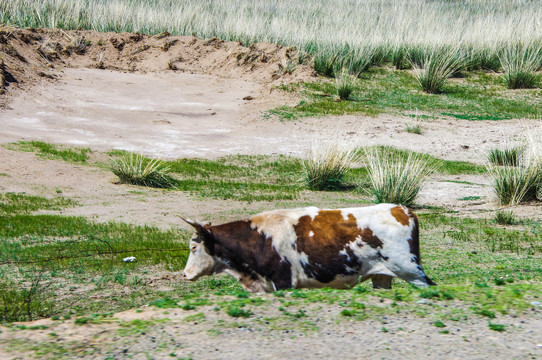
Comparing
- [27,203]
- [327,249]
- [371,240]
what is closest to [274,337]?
[327,249]

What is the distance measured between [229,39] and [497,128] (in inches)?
580

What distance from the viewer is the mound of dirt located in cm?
2853

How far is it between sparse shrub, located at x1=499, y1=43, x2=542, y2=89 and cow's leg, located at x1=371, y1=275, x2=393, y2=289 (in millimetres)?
21975

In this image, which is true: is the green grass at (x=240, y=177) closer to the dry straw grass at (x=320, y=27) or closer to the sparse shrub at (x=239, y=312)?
the sparse shrub at (x=239, y=312)

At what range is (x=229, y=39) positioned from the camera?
111 ft

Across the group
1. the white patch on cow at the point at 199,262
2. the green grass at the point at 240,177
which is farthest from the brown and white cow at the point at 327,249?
the green grass at the point at 240,177

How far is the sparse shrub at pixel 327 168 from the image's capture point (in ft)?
58.2

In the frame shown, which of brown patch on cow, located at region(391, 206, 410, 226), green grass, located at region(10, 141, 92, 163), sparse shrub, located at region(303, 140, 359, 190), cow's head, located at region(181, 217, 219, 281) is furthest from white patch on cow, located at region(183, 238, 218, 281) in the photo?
green grass, located at region(10, 141, 92, 163)

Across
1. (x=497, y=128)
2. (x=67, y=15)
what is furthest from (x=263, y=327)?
(x=67, y=15)

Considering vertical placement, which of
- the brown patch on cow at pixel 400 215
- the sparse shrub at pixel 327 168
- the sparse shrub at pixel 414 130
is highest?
the brown patch on cow at pixel 400 215

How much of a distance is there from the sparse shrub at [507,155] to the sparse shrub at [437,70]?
8191mm

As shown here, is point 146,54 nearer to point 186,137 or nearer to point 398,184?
point 186,137

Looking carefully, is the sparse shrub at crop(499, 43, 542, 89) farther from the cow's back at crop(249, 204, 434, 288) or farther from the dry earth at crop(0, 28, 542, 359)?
the cow's back at crop(249, 204, 434, 288)

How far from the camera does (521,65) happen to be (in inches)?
1114
